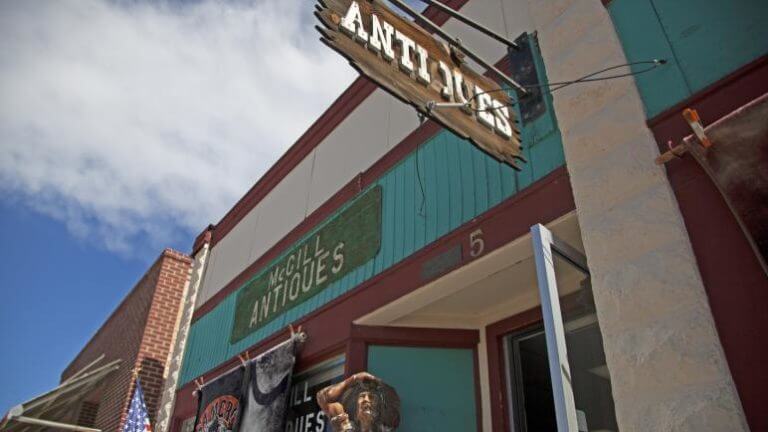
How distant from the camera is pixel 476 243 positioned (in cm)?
460

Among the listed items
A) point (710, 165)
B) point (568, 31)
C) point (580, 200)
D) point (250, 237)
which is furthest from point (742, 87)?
point (250, 237)

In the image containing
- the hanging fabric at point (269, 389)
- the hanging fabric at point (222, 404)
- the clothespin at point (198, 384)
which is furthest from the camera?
the clothespin at point (198, 384)

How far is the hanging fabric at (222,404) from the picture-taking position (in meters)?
6.45

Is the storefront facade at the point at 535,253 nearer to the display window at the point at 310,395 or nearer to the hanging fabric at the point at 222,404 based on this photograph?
the display window at the point at 310,395

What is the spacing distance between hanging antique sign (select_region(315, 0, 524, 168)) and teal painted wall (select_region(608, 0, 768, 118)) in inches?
37.3

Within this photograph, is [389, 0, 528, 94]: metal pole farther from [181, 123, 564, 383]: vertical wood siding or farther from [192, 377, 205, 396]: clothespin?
[192, 377, 205, 396]: clothespin

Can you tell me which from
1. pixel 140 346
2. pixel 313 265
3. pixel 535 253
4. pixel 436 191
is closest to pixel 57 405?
pixel 140 346

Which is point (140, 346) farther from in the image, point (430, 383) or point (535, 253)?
point (535, 253)

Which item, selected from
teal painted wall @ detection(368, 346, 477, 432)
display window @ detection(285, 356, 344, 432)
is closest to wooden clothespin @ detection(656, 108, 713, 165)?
teal painted wall @ detection(368, 346, 477, 432)

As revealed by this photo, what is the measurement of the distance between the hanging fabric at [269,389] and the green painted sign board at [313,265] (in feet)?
2.53

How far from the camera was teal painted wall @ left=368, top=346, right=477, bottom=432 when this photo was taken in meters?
4.91

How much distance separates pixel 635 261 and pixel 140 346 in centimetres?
944

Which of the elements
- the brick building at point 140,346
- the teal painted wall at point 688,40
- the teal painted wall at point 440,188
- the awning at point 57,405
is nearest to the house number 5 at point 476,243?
the teal painted wall at point 440,188

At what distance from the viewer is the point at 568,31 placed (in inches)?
177
